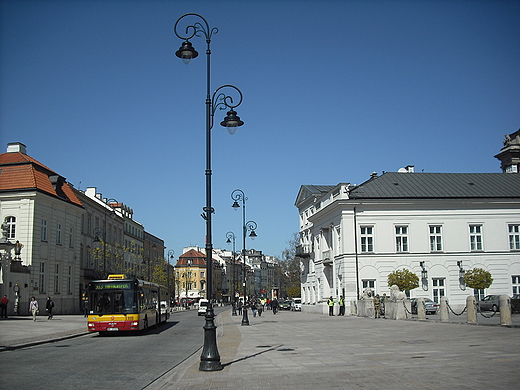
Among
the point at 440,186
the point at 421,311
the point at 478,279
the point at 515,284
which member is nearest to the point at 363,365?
the point at 421,311

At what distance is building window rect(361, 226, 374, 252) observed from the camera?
50497mm

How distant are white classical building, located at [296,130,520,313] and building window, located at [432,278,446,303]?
94mm

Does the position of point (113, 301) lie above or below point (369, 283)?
below

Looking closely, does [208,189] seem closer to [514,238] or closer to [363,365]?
[363,365]

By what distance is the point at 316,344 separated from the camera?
1908 cm

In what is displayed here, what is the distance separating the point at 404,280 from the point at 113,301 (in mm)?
29771

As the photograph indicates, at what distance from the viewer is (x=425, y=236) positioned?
51.3 meters

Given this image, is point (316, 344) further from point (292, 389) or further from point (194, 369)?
point (292, 389)

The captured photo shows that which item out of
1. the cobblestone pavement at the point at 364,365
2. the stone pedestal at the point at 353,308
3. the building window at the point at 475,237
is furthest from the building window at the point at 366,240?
the cobblestone pavement at the point at 364,365

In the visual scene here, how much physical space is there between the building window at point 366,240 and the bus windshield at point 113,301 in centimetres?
2941

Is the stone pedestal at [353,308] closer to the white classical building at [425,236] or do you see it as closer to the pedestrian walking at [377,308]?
the white classical building at [425,236]

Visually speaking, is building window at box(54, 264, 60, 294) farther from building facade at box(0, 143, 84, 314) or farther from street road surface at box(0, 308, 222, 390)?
street road surface at box(0, 308, 222, 390)

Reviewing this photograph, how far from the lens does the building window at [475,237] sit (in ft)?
171

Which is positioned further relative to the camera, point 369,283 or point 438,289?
point 438,289
